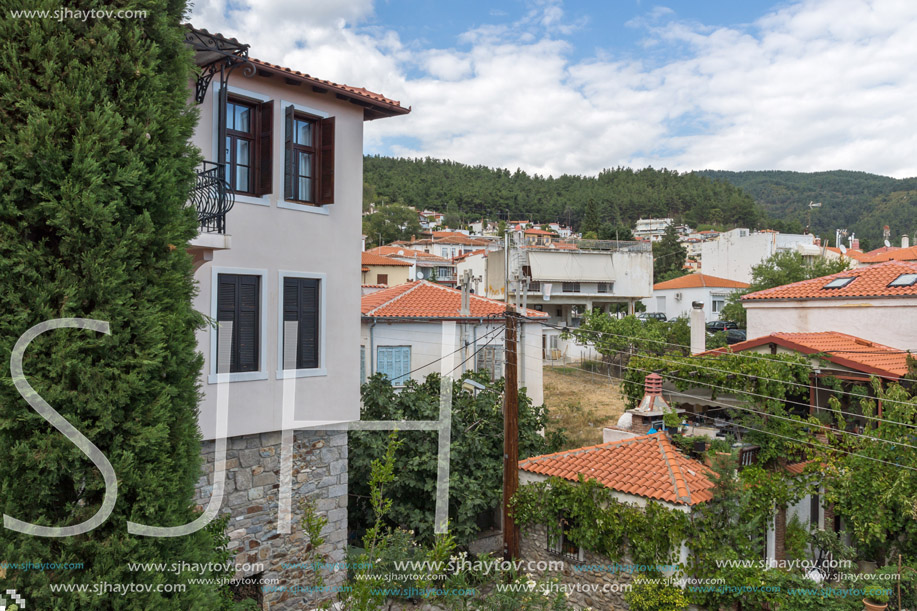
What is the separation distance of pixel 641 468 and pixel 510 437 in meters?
2.62

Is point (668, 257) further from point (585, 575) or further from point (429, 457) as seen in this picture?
point (585, 575)

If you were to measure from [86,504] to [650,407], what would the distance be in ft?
Answer: 42.5

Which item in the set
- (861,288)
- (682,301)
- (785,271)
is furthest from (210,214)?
(682,301)

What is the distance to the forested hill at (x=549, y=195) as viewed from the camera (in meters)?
117

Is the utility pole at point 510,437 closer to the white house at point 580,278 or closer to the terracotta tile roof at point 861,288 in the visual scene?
the terracotta tile roof at point 861,288

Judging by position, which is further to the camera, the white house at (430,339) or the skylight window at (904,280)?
the white house at (430,339)

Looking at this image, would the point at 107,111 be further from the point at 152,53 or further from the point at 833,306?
the point at 833,306

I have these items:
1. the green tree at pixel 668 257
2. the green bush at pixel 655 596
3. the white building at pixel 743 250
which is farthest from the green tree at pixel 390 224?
the green bush at pixel 655 596

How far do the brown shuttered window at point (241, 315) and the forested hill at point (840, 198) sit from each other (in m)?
107

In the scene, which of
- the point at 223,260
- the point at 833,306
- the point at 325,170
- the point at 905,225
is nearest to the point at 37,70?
the point at 223,260

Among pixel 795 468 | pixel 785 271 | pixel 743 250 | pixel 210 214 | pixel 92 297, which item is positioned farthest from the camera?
pixel 743 250

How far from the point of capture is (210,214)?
7656mm

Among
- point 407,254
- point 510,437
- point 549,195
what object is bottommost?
point 510,437

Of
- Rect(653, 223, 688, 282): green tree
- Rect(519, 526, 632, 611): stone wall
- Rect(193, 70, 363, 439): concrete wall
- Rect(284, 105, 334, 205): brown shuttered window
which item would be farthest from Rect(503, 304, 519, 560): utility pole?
Rect(653, 223, 688, 282): green tree
